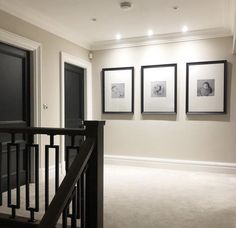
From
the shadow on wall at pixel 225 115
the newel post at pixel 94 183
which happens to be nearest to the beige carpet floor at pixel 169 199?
the newel post at pixel 94 183

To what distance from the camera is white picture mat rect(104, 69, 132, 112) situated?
5574 mm

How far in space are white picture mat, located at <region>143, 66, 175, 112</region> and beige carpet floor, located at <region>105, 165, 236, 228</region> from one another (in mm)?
1242

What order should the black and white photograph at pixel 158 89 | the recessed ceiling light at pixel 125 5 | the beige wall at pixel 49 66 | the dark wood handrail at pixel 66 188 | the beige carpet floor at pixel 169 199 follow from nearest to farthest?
1. the dark wood handrail at pixel 66 188
2. the beige carpet floor at pixel 169 199
3. the recessed ceiling light at pixel 125 5
4. the beige wall at pixel 49 66
5. the black and white photograph at pixel 158 89

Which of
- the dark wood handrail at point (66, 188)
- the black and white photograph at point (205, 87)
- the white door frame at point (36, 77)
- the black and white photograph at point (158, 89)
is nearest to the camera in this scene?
the dark wood handrail at point (66, 188)

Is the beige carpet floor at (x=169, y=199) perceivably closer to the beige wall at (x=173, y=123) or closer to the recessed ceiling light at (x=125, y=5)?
the beige wall at (x=173, y=123)

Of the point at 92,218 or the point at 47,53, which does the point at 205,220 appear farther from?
the point at 47,53

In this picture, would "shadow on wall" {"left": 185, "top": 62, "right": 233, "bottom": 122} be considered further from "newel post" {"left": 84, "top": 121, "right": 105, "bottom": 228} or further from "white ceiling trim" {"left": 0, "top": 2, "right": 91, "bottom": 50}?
"newel post" {"left": 84, "top": 121, "right": 105, "bottom": 228}

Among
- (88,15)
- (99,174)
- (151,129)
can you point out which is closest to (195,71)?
(151,129)

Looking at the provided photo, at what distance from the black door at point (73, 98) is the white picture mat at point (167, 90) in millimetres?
1344

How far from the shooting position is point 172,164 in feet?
17.2

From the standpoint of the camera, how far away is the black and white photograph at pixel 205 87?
495cm

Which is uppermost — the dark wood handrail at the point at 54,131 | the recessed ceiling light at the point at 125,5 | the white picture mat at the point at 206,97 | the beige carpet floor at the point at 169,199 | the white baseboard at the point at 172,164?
the recessed ceiling light at the point at 125,5

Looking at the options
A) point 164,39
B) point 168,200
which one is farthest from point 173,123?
point 168,200

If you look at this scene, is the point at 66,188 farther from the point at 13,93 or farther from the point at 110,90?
the point at 110,90
